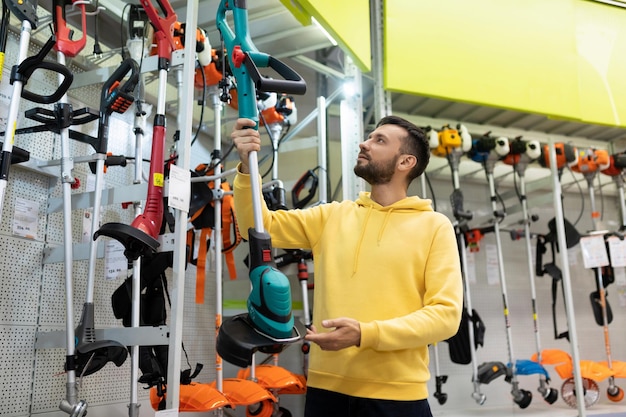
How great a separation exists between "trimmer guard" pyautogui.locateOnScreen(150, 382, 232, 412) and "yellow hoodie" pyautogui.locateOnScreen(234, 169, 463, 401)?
0.99 meters

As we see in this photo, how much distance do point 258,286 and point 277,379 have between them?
1947 mm

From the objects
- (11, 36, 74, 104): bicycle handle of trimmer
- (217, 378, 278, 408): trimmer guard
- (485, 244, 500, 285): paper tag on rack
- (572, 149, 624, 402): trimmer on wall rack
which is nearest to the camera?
(11, 36, 74, 104): bicycle handle of trimmer

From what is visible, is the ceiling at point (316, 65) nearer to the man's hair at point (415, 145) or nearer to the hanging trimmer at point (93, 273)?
→ the hanging trimmer at point (93, 273)

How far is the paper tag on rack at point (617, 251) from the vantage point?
4582mm

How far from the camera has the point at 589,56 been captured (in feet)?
14.1

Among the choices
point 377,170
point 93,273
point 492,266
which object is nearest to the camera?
point 377,170

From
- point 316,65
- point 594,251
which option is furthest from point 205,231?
point 594,251

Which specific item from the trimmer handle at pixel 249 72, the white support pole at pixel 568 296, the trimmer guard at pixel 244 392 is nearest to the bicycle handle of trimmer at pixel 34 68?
the trimmer handle at pixel 249 72

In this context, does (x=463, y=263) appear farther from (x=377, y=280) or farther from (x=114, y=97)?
(x=114, y=97)

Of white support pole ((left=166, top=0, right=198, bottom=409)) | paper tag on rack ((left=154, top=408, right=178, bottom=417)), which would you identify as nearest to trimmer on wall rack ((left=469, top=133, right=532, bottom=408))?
white support pole ((left=166, top=0, right=198, bottom=409))

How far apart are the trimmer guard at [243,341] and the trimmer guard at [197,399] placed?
128 cm

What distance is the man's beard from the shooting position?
6.11ft

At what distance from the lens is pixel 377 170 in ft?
6.12

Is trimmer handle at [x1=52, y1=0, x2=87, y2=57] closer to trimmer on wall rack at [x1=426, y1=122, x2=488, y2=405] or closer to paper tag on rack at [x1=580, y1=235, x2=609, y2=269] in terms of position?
trimmer on wall rack at [x1=426, y1=122, x2=488, y2=405]
